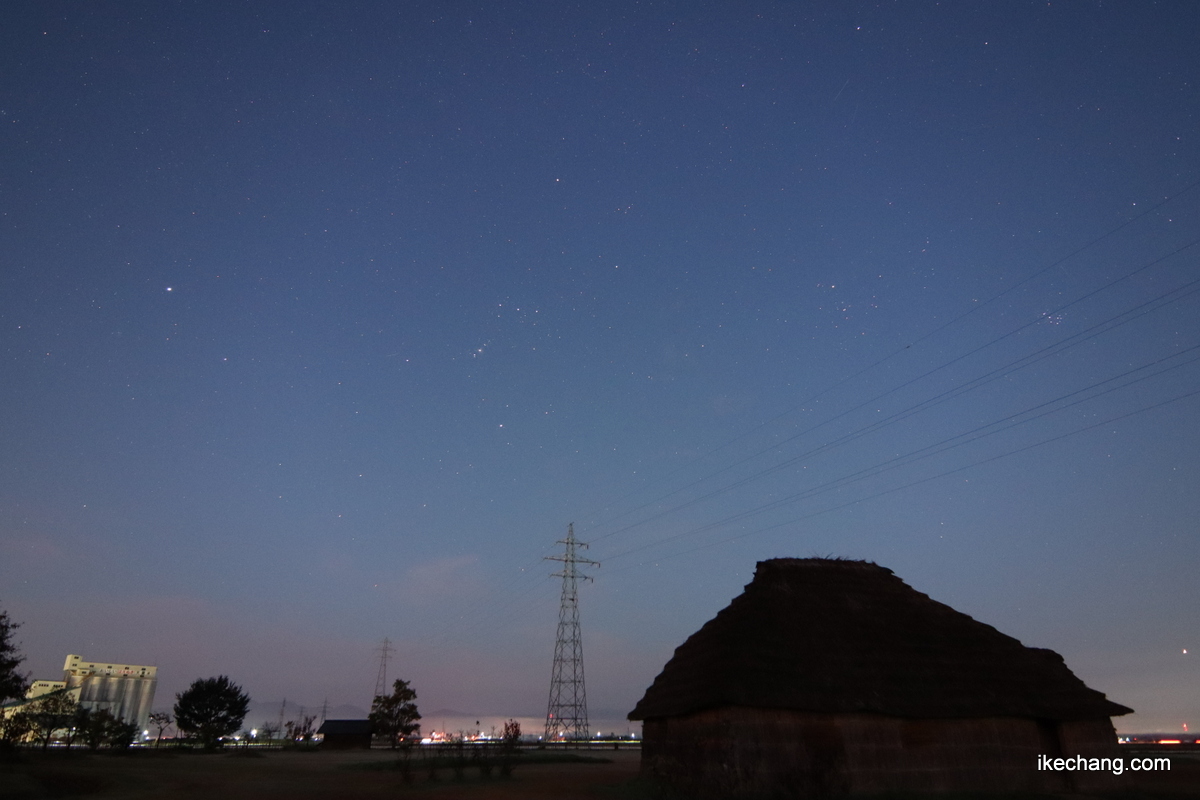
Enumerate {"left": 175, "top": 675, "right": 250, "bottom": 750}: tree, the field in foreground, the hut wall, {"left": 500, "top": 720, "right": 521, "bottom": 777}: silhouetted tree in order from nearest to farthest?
the hut wall < the field in foreground < {"left": 500, "top": 720, "right": 521, "bottom": 777}: silhouetted tree < {"left": 175, "top": 675, "right": 250, "bottom": 750}: tree

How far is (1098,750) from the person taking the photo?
67.4 ft

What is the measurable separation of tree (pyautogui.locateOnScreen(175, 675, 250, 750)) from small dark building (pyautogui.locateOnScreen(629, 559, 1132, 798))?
1893 inches

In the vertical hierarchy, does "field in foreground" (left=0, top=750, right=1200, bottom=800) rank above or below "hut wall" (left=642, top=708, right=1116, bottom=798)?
below

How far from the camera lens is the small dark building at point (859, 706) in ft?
59.7

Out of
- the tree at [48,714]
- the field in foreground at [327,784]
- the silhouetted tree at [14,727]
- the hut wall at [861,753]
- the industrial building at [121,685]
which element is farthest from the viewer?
the industrial building at [121,685]

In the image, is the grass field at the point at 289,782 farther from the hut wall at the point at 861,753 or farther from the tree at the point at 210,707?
the tree at the point at 210,707

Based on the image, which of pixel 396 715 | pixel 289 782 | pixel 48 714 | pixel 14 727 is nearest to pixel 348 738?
pixel 396 715

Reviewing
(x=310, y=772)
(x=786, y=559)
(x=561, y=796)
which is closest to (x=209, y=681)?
(x=310, y=772)

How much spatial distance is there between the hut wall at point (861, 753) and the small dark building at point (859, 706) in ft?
0.11

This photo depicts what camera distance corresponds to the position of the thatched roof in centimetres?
1884

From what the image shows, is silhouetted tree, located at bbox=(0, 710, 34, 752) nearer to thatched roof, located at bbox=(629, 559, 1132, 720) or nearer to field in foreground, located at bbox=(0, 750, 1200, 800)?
field in foreground, located at bbox=(0, 750, 1200, 800)

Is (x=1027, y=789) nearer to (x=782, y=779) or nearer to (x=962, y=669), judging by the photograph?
(x=962, y=669)

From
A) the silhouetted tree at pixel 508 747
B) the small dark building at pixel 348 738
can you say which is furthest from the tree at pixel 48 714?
the silhouetted tree at pixel 508 747

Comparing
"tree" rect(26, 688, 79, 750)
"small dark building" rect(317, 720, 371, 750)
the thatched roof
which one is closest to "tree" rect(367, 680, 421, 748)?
"small dark building" rect(317, 720, 371, 750)
